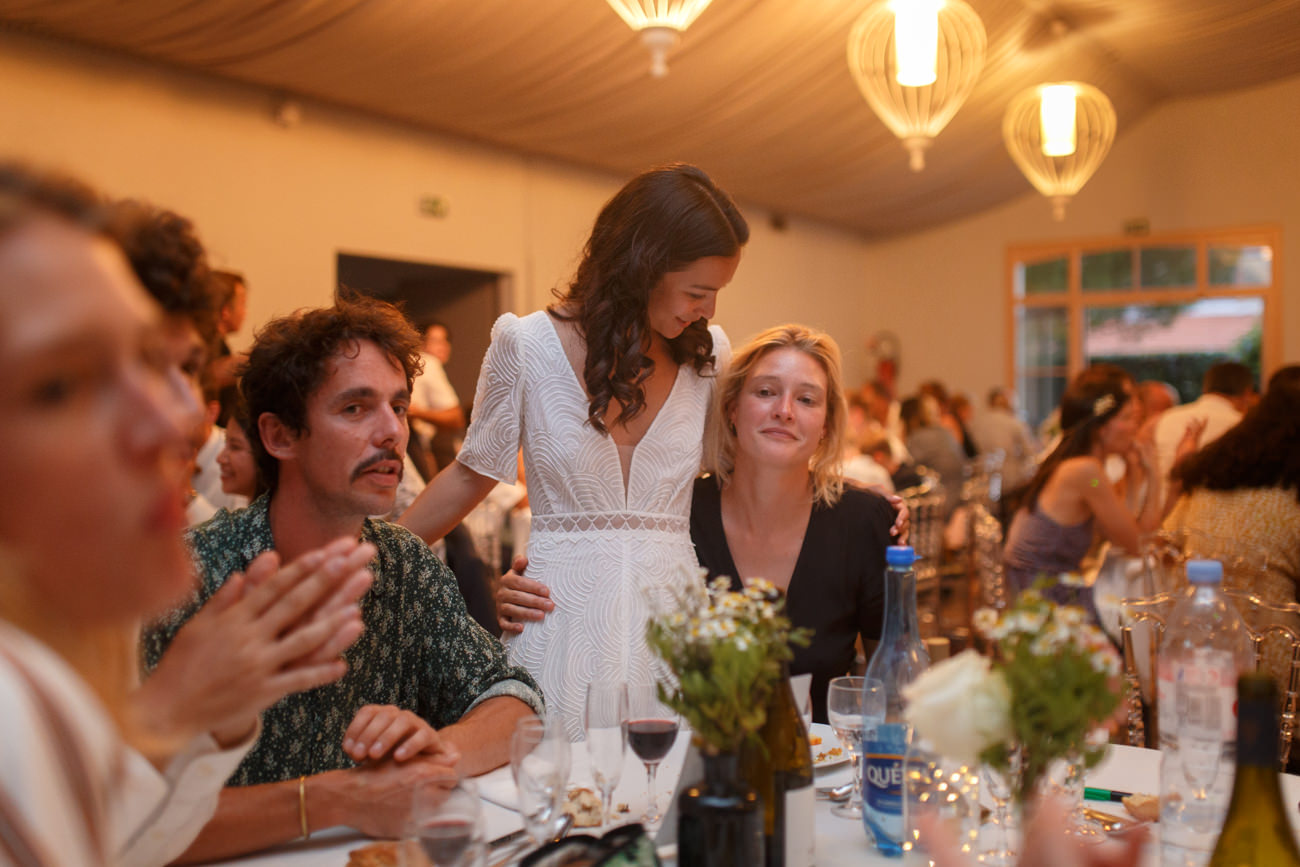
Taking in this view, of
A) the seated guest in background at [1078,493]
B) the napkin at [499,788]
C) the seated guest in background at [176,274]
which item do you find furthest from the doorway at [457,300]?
the seated guest in background at [176,274]

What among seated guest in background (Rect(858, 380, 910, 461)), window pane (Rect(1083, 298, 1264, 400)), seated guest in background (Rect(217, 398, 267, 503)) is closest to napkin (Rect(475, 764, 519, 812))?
seated guest in background (Rect(217, 398, 267, 503))

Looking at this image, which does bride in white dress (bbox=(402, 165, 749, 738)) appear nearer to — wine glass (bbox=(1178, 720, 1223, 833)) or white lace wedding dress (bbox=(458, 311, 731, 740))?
white lace wedding dress (bbox=(458, 311, 731, 740))

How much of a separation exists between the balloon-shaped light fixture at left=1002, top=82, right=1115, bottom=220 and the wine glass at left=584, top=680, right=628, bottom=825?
7076 mm

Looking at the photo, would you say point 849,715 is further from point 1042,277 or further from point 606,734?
point 1042,277

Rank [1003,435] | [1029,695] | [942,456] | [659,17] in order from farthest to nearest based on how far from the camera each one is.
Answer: [1003,435] → [942,456] → [659,17] → [1029,695]

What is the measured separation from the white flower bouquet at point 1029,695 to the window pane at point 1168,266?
12939 millimetres

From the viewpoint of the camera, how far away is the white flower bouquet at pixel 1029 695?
1.00 meters

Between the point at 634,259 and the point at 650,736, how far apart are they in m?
1.09

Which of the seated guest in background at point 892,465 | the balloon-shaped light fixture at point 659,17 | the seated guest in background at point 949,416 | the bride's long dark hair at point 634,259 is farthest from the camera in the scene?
the seated guest in background at point 949,416

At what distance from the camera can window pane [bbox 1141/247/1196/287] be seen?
40.5ft

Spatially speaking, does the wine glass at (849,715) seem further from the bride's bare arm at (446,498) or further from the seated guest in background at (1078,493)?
the seated guest in background at (1078,493)

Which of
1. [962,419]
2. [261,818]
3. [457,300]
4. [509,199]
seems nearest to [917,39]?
[509,199]

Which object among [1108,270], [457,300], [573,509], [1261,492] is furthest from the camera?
[1108,270]

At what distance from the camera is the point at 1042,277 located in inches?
519
